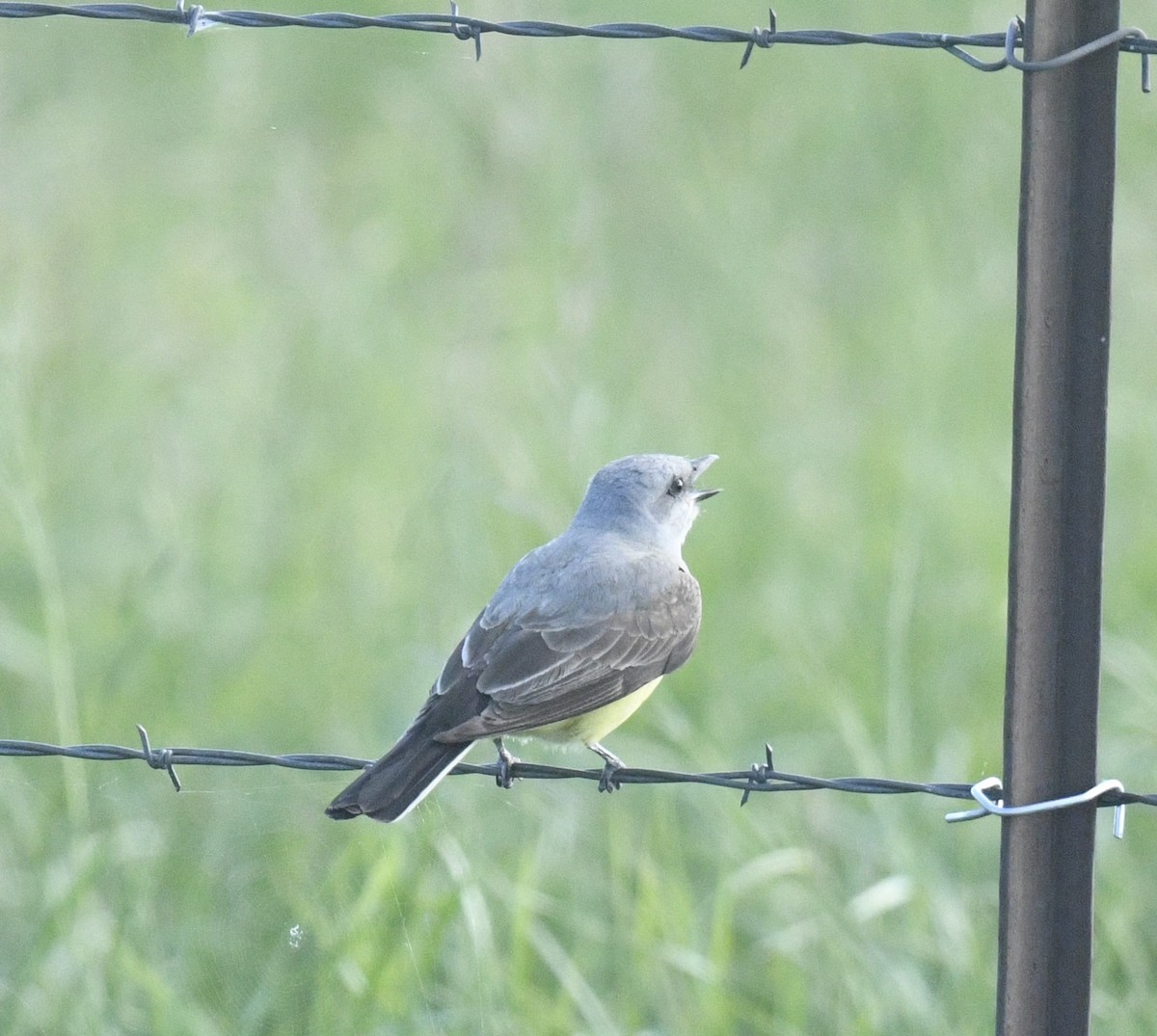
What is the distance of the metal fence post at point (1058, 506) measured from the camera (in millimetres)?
2838

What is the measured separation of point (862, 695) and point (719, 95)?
554 cm

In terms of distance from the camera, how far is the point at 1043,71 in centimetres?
284

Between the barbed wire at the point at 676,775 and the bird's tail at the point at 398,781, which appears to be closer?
the barbed wire at the point at 676,775

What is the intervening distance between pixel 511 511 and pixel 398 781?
6.00ft

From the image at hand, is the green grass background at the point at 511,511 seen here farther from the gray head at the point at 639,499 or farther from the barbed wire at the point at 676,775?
the barbed wire at the point at 676,775

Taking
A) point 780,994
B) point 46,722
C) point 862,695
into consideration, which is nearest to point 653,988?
point 780,994

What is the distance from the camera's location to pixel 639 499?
445cm

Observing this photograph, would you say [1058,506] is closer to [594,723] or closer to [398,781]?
[398,781]

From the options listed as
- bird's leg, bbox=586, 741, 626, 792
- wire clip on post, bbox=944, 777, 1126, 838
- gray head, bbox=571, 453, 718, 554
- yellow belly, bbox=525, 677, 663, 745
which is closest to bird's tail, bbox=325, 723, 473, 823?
bird's leg, bbox=586, 741, 626, 792

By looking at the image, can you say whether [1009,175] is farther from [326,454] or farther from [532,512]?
[532,512]

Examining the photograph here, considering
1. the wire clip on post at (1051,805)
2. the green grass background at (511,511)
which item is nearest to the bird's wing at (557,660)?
the green grass background at (511,511)

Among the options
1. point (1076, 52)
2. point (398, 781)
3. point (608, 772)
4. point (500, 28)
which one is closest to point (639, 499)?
point (608, 772)

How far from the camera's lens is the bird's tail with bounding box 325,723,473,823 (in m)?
3.42

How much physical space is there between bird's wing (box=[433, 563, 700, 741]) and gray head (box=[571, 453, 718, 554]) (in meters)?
0.28
